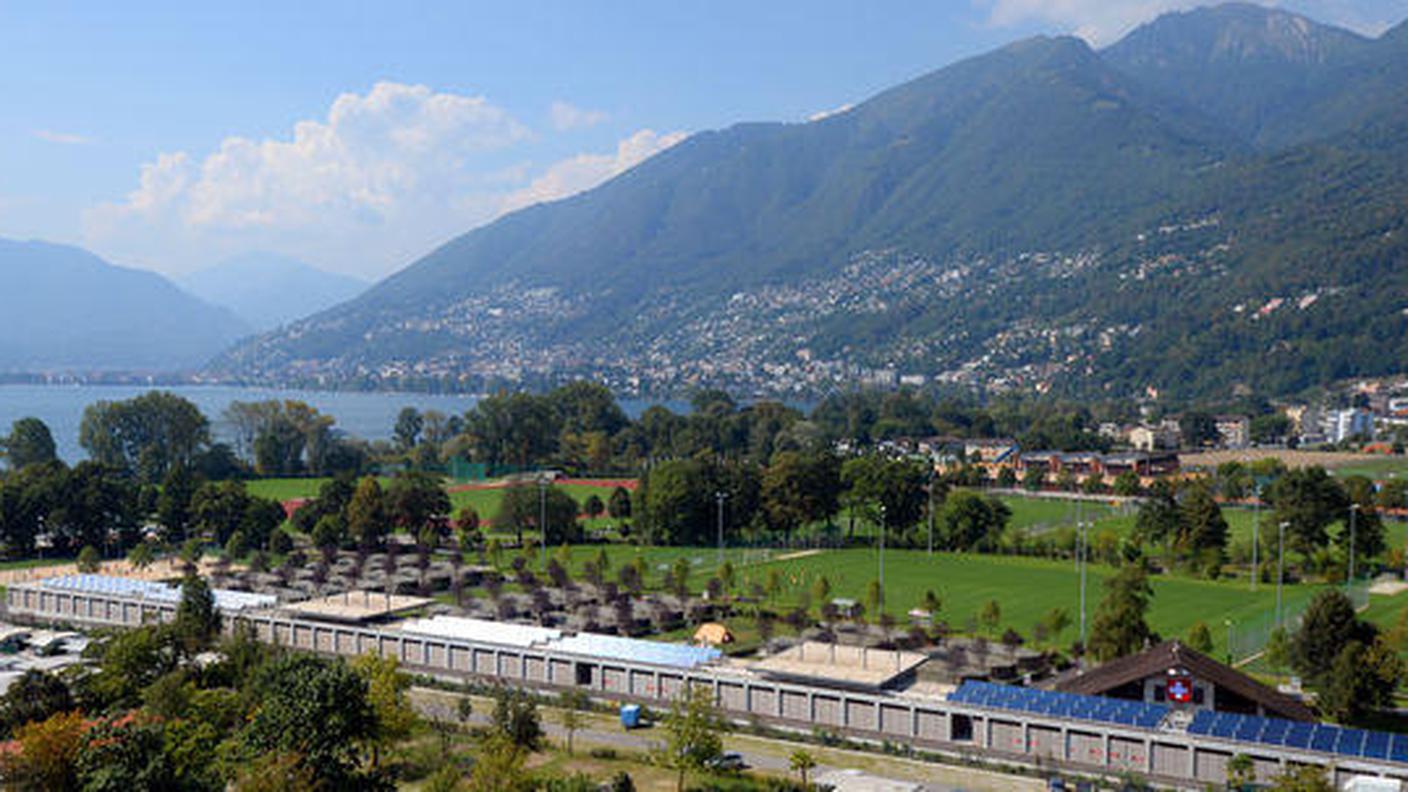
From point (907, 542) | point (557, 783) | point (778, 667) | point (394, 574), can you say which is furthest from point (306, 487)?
point (557, 783)

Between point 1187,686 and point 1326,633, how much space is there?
4.57 m

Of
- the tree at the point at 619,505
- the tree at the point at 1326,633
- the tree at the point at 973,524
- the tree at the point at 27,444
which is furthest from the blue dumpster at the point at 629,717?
the tree at the point at 27,444

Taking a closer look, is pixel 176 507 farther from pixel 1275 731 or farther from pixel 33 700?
pixel 1275 731

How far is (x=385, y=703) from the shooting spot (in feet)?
74.2

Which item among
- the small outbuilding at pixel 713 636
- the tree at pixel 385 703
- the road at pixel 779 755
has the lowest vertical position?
the road at pixel 779 755

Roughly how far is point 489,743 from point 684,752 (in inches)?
139

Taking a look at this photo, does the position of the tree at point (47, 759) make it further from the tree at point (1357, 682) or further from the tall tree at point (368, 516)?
the tall tree at point (368, 516)

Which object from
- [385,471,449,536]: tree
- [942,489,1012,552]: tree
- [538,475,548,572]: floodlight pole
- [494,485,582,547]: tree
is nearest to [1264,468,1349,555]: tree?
[942,489,1012,552]: tree

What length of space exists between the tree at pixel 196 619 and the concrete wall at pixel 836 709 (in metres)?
2.12

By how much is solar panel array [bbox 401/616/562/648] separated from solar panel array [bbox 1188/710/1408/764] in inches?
631

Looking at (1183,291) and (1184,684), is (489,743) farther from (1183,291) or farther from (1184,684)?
(1183,291)

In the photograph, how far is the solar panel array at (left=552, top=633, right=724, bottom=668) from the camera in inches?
1147

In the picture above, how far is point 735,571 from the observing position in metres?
46.9

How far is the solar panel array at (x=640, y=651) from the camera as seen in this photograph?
95.6 feet
